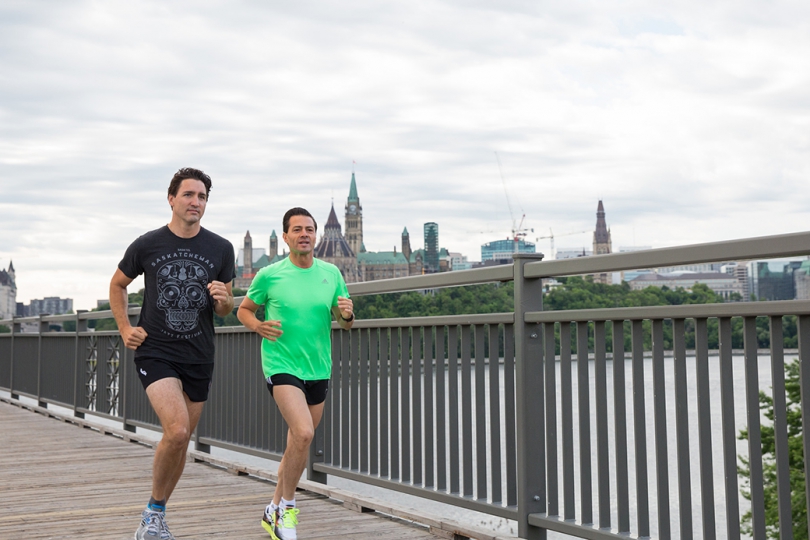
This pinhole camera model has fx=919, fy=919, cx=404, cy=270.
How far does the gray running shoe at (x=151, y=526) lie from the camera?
14.5 feet

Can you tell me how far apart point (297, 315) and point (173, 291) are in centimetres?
64

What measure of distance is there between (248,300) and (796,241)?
286 centimetres

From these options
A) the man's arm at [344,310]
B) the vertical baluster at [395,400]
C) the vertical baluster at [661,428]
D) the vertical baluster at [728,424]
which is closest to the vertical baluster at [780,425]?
the vertical baluster at [728,424]

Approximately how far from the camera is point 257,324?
185 inches

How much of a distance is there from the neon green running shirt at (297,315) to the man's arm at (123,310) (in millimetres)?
633

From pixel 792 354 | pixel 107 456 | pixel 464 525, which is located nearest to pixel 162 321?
pixel 464 525

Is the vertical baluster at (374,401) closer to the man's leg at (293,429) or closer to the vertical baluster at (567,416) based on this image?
the man's leg at (293,429)

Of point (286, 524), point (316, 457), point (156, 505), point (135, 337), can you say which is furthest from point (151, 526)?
point (316, 457)

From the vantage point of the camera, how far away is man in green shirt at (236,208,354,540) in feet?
15.2

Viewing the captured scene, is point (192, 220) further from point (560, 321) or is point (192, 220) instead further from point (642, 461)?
point (642, 461)

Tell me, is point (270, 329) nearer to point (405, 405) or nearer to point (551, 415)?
point (405, 405)

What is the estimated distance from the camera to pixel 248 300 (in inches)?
192

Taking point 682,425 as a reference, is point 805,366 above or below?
above

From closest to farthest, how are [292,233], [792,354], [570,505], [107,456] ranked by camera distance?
[792,354]
[570,505]
[292,233]
[107,456]
